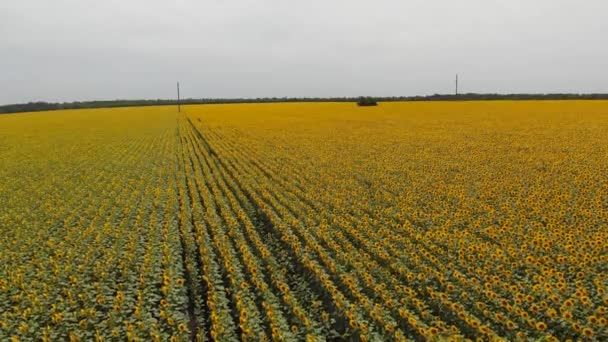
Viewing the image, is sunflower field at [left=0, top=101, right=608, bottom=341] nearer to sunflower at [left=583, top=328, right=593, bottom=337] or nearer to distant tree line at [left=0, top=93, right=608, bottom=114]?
sunflower at [left=583, top=328, right=593, bottom=337]

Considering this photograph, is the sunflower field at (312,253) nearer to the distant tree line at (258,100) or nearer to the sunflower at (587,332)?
the sunflower at (587,332)

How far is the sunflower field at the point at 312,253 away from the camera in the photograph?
5.38 meters

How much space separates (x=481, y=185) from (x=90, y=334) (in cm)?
998

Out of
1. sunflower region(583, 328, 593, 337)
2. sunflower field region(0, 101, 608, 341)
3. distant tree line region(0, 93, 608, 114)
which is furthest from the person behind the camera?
distant tree line region(0, 93, 608, 114)

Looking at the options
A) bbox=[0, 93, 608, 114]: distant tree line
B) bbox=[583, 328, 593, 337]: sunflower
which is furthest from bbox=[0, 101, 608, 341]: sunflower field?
bbox=[0, 93, 608, 114]: distant tree line

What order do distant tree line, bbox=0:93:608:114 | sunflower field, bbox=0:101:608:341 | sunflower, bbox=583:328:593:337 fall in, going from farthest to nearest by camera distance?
distant tree line, bbox=0:93:608:114 < sunflower field, bbox=0:101:608:341 < sunflower, bbox=583:328:593:337

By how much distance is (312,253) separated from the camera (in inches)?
302

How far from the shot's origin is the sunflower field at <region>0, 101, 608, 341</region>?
5.38 meters

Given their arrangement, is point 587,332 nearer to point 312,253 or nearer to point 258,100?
point 312,253

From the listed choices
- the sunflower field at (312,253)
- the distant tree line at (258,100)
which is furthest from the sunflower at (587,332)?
the distant tree line at (258,100)

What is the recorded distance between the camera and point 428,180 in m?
12.9

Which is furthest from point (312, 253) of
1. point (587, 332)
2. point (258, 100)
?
point (258, 100)

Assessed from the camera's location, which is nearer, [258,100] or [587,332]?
[587,332]

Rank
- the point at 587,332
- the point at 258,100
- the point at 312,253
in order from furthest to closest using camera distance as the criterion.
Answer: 1. the point at 258,100
2. the point at 312,253
3. the point at 587,332
